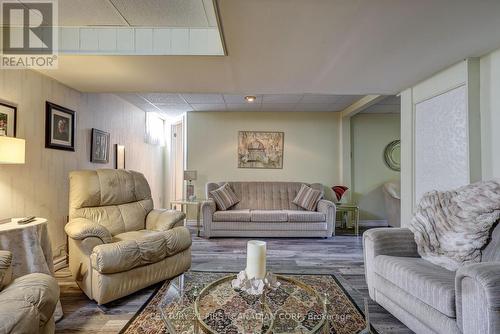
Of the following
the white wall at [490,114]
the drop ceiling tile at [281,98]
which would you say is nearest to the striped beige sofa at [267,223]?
the drop ceiling tile at [281,98]

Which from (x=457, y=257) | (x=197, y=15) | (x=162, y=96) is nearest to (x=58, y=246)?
(x=162, y=96)

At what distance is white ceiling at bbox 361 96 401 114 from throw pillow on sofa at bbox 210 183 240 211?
3136mm

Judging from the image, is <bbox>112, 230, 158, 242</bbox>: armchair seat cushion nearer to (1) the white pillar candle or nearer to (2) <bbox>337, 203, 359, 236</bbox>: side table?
(1) the white pillar candle

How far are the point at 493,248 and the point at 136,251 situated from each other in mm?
2655

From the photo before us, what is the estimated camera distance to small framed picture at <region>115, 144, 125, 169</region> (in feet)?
14.1

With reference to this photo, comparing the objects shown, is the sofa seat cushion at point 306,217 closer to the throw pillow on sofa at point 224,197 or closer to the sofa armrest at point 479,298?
the throw pillow on sofa at point 224,197

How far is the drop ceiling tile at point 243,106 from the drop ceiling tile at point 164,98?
34.9 inches

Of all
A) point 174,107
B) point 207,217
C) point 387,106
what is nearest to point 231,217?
point 207,217

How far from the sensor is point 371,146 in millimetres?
5516

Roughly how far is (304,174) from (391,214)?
1.85m

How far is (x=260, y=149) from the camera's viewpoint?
5492 mm

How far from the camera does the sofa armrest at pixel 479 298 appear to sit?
4.19 ft

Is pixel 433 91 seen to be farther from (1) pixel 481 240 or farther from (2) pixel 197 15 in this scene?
(2) pixel 197 15

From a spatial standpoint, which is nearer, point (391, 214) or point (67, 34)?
point (67, 34)
